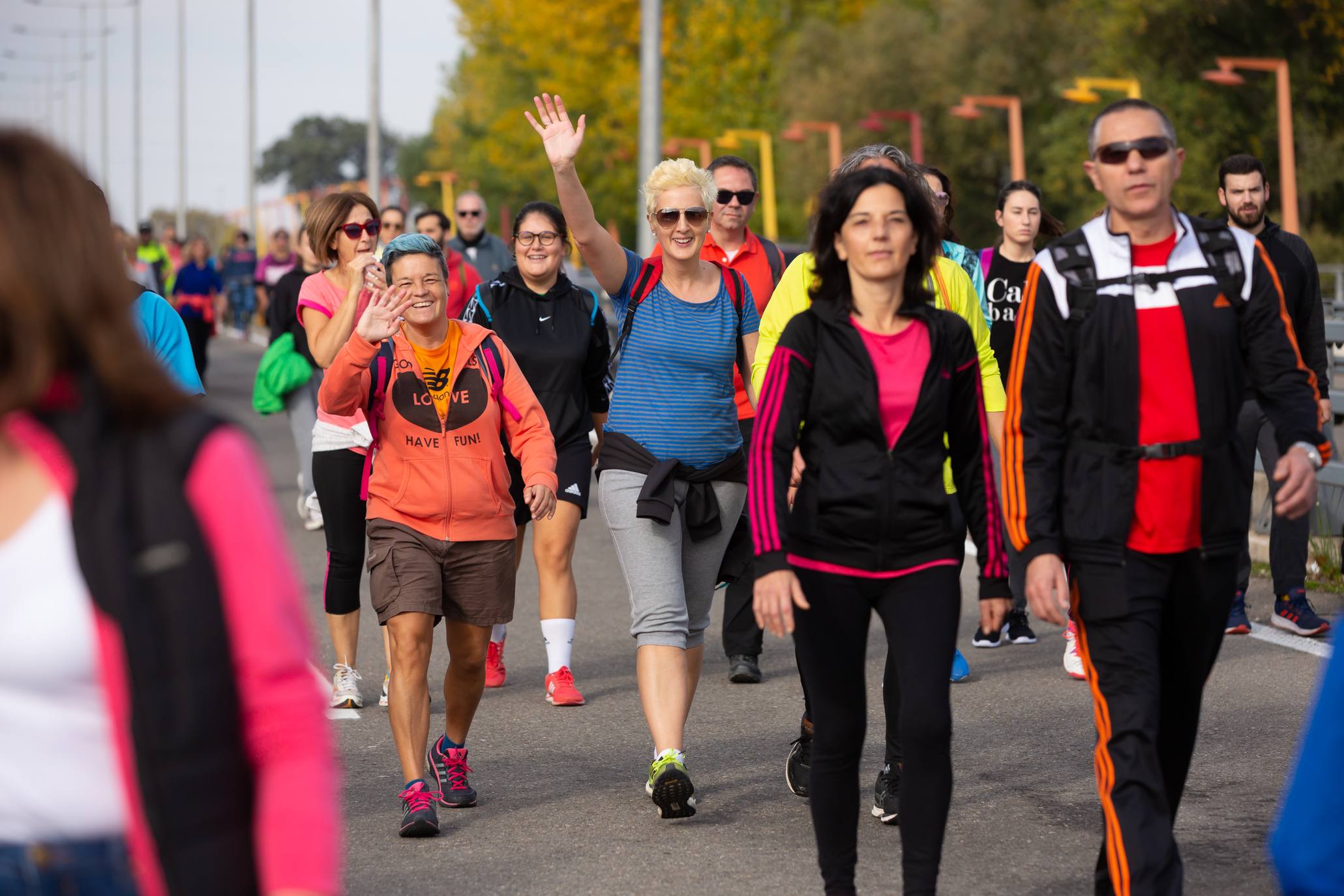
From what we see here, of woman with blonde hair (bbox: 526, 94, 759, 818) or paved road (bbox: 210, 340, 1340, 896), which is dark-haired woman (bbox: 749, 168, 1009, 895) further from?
woman with blonde hair (bbox: 526, 94, 759, 818)

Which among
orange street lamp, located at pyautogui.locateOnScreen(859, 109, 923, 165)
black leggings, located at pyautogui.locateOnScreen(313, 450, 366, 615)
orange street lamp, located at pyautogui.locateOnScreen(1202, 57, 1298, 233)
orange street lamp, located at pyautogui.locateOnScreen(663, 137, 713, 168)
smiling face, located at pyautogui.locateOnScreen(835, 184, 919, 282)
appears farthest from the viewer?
orange street lamp, located at pyautogui.locateOnScreen(663, 137, 713, 168)

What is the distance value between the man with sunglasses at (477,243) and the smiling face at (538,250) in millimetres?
4927

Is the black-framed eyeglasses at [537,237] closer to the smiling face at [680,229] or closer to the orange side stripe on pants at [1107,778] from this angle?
the smiling face at [680,229]

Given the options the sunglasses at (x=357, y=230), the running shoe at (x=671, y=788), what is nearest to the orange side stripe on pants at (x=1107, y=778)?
the running shoe at (x=671, y=788)

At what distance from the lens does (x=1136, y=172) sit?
4.25m

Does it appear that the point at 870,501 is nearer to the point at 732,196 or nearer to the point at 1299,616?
the point at 732,196

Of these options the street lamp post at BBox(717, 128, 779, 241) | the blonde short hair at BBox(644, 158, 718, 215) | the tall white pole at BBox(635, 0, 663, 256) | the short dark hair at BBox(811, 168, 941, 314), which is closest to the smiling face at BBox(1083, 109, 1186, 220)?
the short dark hair at BBox(811, 168, 941, 314)

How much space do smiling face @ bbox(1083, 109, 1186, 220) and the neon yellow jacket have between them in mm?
880

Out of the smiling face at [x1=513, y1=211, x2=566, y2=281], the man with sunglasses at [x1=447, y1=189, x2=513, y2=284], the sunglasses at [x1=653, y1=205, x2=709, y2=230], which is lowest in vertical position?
the sunglasses at [x1=653, y1=205, x2=709, y2=230]

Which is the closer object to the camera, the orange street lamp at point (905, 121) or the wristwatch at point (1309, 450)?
the wristwatch at point (1309, 450)

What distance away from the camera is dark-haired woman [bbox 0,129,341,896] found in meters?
2.10

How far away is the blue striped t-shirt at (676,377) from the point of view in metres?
5.86

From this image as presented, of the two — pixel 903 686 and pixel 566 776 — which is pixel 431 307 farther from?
pixel 903 686

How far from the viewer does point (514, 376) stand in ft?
18.9
